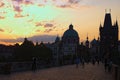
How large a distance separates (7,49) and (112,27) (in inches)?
1997

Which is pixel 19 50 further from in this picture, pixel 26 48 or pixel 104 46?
pixel 104 46

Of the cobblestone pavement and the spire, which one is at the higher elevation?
the spire

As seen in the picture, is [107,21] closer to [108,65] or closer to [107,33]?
[107,33]

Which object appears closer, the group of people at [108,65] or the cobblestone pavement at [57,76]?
the cobblestone pavement at [57,76]

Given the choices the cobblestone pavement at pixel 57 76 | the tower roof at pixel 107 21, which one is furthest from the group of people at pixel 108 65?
the tower roof at pixel 107 21

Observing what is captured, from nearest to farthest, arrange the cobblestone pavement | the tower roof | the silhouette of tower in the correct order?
the cobblestone pavement, the silhouette of tower, the tower roof

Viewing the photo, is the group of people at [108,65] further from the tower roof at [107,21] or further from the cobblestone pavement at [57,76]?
the tower roof at [107,21]

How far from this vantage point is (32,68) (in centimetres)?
3856

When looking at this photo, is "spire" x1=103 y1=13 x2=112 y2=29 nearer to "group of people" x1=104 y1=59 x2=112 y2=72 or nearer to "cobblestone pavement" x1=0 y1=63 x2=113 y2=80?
"group of people" x1=104 y1=59 x2=112 y2=72

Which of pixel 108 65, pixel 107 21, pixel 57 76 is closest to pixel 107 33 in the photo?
pixel 107 21

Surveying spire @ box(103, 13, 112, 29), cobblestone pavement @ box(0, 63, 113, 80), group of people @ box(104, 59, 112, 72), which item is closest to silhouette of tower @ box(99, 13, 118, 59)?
spire @ box(103, 13, 112, 29)

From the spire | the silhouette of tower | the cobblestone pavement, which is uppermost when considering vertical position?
the spire

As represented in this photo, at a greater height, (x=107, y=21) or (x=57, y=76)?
(x=107, y=21)

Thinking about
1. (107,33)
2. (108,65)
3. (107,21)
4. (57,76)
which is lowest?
(57,76)
